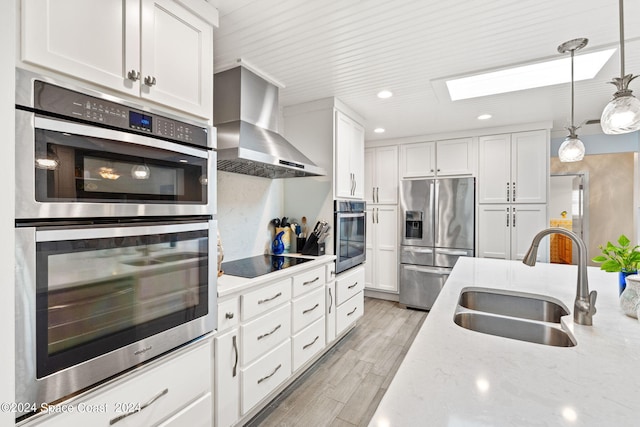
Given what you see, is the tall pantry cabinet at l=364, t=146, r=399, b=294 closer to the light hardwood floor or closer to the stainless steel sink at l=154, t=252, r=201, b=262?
the light hardwood floor

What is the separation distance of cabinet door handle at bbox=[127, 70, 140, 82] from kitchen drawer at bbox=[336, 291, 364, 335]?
94.4 inches

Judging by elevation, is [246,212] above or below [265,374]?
above

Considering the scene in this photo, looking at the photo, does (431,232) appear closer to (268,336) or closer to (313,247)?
(313,247)

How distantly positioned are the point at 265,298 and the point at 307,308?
562 mm

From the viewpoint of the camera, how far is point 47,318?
91cm

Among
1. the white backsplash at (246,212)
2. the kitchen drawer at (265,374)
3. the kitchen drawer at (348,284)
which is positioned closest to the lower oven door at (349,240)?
the kitchen drawer at (348,284)

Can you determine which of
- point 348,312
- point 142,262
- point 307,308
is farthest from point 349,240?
point 142,262

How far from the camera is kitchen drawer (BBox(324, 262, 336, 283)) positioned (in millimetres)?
2635

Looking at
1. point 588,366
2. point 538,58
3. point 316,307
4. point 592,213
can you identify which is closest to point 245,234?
point 316,307

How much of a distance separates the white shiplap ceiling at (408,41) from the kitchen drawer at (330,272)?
160cm

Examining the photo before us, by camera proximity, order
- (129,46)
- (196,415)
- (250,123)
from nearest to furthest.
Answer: (129,46)
(196,415)
(250,123)

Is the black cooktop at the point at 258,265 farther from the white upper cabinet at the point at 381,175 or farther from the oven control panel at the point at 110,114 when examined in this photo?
the white upper cabinet at the point at 381,175

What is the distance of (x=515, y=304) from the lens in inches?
64.6
